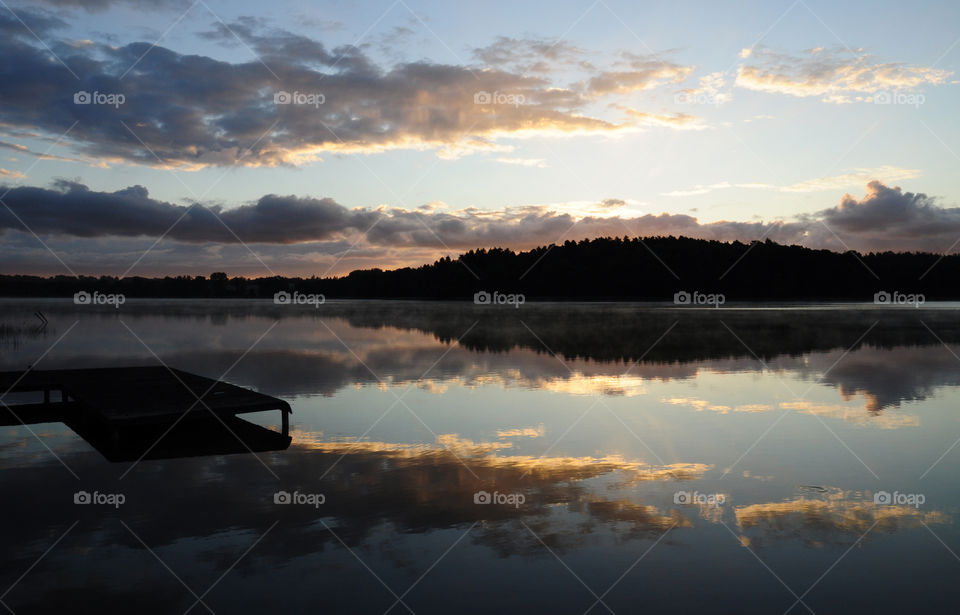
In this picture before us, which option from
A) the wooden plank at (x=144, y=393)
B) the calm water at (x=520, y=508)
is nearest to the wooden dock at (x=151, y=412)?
the wooden plank at (x=144, y=393)

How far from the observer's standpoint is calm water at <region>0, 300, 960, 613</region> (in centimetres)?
752

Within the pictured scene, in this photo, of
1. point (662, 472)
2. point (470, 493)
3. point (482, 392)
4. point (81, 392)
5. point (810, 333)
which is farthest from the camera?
point (810, 333)

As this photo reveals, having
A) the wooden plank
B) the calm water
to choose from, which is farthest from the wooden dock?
the calm water

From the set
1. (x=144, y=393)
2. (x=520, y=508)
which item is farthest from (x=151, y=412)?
(x=520, y=508)

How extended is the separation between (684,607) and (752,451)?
723 centimetres

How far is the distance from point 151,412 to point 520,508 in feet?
27.1

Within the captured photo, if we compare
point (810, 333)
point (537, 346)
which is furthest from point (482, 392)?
point (810, 333)

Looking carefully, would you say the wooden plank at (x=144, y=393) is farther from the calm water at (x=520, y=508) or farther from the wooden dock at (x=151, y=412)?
the calm water at (x=520, y=508)

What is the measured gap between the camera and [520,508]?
10070mm

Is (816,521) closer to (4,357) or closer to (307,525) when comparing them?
(307,525)

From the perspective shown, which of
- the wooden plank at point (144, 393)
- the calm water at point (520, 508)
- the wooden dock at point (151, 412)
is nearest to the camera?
the calm water at point (520, 508)

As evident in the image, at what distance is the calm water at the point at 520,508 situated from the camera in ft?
24.7

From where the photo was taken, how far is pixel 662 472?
39.7 ft

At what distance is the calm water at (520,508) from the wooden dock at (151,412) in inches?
24.6
